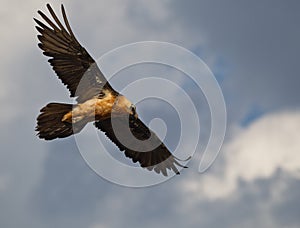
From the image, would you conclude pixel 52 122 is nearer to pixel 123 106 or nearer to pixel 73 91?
pixel 73 91

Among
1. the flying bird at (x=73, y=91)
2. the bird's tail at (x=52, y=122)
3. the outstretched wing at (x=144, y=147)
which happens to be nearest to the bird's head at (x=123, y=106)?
the flying bird at (x=73, y=91)

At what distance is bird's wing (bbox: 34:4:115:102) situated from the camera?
24531 millimetres

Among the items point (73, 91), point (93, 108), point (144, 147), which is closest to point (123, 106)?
point (93, 108)

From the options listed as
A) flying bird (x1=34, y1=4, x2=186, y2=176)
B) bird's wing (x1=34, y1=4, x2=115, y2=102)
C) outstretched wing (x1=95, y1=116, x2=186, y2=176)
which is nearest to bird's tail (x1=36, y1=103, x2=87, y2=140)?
flying bird (x1=34, y1=4, x2=186, y2=176)

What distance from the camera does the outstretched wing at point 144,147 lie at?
89.8 feet

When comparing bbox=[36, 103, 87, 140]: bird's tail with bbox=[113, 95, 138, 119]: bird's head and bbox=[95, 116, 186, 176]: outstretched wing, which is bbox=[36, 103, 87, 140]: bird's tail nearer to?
bbox=[113, 95, 138, 119]: bird's head

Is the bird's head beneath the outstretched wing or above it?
beneath

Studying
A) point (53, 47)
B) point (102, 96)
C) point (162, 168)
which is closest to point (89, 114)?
point (102, 96)

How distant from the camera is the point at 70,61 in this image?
Answer: 24.8 m

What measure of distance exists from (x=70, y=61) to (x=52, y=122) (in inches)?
78.0

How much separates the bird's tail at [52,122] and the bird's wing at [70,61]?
0.94 meters

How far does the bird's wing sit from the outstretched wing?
2.32m

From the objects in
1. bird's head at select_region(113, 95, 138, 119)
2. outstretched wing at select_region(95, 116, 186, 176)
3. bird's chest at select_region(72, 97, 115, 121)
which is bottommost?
bird's chest at select_region(72, 97, 115, 121)

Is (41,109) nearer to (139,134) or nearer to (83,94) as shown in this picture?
(83,94)
